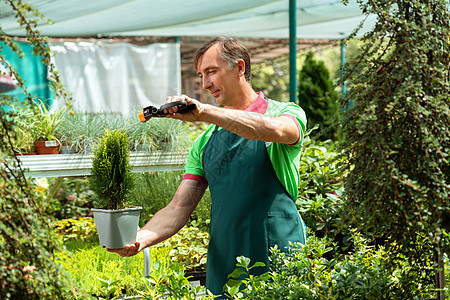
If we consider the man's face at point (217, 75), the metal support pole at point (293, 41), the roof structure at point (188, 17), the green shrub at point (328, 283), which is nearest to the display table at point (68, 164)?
the man's face at point (217, 75)

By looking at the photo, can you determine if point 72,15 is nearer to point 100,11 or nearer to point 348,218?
point 100,11

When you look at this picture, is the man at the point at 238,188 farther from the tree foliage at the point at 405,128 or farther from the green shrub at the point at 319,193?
the green shrub at the point at 319,193

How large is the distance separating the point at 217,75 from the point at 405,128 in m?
0.99

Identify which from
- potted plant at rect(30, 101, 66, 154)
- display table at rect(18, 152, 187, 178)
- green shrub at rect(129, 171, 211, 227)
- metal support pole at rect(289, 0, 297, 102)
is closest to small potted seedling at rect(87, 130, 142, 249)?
display table at rect(18, 152, 187, 178)

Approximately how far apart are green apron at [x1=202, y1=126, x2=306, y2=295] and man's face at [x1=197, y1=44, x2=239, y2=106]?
0.22 m

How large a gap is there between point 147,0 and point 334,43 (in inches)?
271

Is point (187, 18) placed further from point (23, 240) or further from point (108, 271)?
point (23, 240)

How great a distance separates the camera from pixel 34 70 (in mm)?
8484

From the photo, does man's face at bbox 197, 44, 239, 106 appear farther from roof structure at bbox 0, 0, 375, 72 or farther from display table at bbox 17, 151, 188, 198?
roof structure at bbox 0, 0, 375, 72

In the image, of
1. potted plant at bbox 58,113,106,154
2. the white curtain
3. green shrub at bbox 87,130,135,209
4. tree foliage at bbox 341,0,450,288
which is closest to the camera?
tree foliage at bbox 341,0,450,288

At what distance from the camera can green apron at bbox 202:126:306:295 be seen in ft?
6.36

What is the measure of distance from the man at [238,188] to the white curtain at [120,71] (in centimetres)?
705

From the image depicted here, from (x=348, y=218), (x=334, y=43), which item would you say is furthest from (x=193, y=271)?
(x=334, y=43)

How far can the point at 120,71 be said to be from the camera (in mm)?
9391
